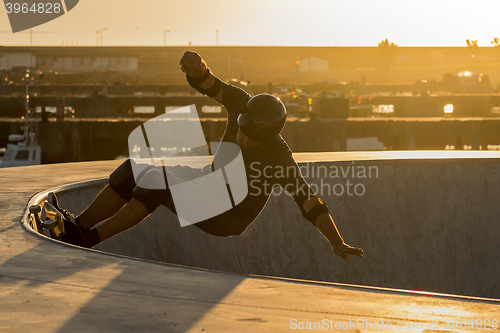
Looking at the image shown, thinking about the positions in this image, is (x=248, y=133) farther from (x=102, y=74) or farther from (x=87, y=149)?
(x=102, y=74)

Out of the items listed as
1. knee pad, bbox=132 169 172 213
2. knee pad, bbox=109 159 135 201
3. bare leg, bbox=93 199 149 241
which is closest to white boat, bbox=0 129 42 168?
knee pad, bbox=109 159 135 201

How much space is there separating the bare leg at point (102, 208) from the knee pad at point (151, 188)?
1.21 ft

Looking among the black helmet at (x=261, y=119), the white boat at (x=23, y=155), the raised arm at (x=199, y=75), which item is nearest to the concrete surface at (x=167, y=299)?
the black helmet at (x=261, y=119)

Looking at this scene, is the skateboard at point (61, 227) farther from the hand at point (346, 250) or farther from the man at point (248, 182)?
the hand at point (346, 250)

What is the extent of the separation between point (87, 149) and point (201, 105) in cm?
1700

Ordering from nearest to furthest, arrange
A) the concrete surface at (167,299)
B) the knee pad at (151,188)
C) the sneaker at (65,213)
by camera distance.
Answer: the concrete surface at (167,299) < the knee pad at (151,188) < the sneaker at (65,213)

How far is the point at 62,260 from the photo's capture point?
323 centimetres

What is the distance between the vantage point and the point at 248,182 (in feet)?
12.3

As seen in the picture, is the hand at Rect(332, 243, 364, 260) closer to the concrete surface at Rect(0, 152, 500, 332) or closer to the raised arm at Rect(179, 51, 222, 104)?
the concrete surface at Rect(0, 152, 500, 332)

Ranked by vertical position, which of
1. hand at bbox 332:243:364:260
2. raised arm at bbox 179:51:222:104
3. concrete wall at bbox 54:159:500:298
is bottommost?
concrete wall at bbox 54:159:500:298

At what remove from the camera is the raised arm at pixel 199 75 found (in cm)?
395

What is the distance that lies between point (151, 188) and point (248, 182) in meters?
0.71

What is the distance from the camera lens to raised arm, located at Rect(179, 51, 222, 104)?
3.95m

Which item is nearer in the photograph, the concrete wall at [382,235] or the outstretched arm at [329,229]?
the outstretched arm at [329,229]
